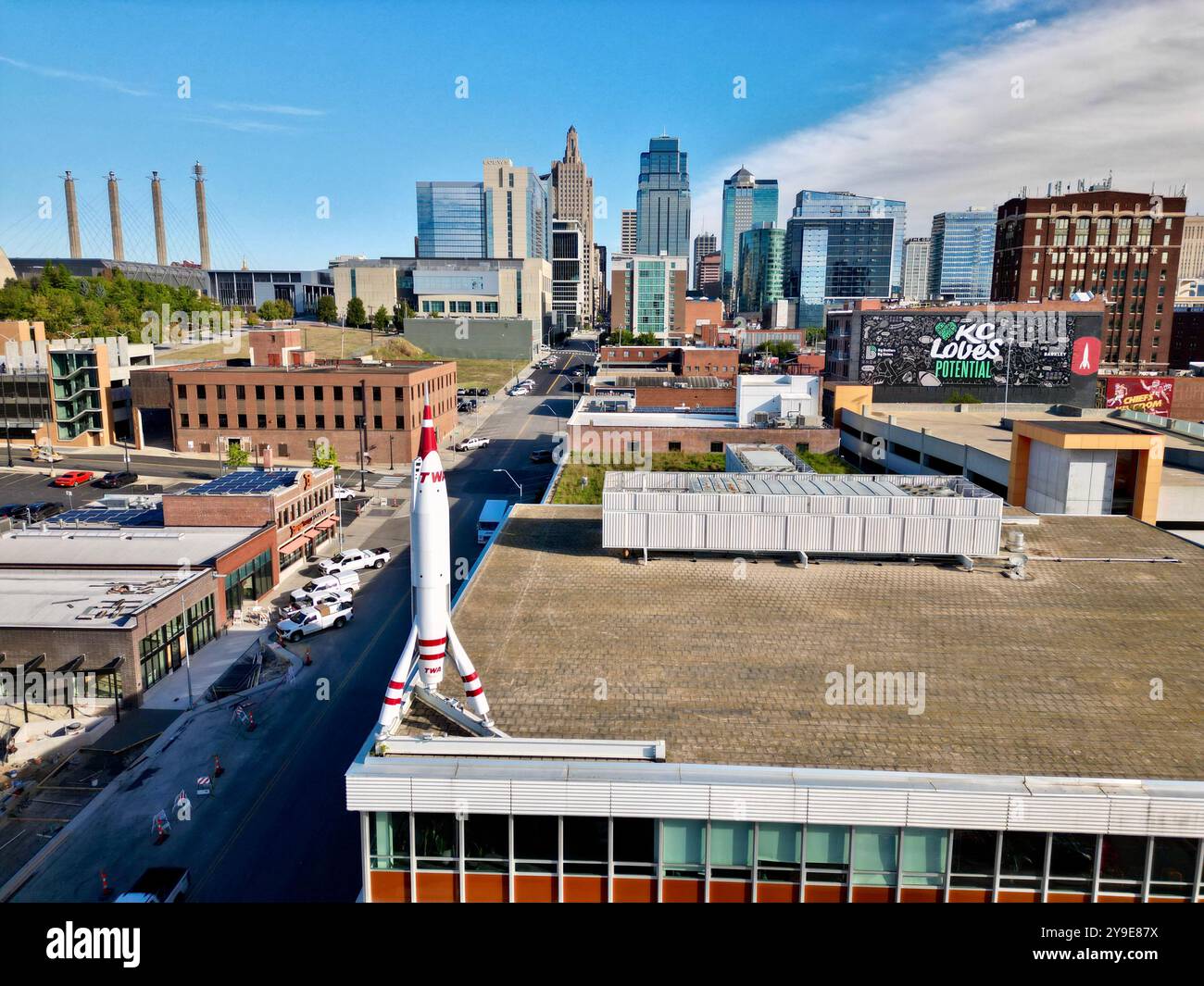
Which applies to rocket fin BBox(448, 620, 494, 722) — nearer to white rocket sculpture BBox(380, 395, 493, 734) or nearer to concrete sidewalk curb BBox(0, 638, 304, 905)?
white rocket sculpture BBox(380, 395, 493, 734)

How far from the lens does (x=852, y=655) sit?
52.4ft

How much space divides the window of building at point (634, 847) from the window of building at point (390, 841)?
2.94 meters

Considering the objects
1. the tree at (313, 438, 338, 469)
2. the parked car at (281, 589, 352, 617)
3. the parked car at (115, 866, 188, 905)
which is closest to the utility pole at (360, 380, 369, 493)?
the tree at (313, 438, 338, 469)

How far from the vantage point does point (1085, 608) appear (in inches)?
748

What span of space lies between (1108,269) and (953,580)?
99738 mm

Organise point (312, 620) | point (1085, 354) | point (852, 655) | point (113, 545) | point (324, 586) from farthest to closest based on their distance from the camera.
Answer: point (1085, 354)
point (324, 586)
point (113, 545)
point (312, 620)
point (852, 655)

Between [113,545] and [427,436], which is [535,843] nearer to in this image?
[427,436]

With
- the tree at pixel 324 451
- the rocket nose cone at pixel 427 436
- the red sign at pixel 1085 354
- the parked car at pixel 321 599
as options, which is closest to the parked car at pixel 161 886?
the rocket nose cone at pixel 427 436

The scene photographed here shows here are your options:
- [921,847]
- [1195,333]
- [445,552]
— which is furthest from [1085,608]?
[1195,333]

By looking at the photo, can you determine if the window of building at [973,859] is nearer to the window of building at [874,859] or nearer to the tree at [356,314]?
the window of building at [874,859]

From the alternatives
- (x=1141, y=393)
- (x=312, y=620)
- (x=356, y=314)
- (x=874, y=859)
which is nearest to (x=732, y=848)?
(x=874, y=859)

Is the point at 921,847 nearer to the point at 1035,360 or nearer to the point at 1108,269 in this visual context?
the point at 1035,360

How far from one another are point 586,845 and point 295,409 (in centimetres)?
5803

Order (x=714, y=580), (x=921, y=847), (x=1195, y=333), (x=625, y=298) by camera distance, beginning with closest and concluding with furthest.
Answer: (x=921, y=847) < (x=714, y=580) < (x=1195, y=333) < (x=625, y=298)
